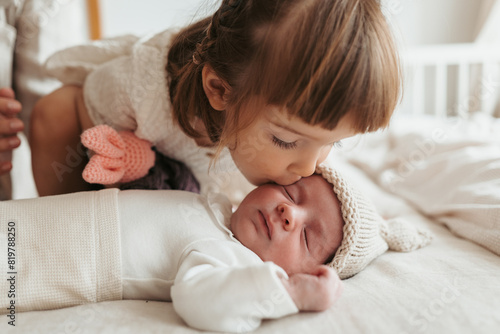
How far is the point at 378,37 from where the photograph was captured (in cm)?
70

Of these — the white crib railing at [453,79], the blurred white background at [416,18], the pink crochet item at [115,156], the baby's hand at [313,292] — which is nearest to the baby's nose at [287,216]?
the baby's hand at [313,292]

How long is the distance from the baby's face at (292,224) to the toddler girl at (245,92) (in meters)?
0.04

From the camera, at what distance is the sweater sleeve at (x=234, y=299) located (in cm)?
59

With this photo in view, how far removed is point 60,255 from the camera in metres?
0.70

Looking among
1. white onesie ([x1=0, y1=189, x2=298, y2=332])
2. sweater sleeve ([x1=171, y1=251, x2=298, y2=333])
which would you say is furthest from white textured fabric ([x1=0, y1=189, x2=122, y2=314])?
sweater sleeve ([x1=171, y1=251, x2=298, y2=333])

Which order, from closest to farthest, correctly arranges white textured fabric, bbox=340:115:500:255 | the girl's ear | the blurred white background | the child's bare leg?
the girl's ear → white textured fabric, bbox=340:115:500:255 → the child's bare leg → the blurred white background

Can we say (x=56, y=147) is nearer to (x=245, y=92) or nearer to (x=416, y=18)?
(x=245, y=92)

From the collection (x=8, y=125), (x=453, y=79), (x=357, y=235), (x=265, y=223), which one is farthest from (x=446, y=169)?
(x=453, y=79)

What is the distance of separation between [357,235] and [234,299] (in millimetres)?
291

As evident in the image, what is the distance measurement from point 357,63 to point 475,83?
200cm

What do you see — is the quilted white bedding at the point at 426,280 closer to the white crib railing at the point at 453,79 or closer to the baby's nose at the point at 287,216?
the baby's nose at the point at 287,216

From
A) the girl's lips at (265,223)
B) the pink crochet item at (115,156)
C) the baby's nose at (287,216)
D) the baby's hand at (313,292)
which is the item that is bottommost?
the baby's hand at (313,292)

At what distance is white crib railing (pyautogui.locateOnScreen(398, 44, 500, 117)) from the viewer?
221 cm

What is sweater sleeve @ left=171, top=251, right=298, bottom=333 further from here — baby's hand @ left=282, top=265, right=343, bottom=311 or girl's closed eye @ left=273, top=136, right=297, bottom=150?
girl's closed eye @ left=273, top=136, right=297, bottom=150
